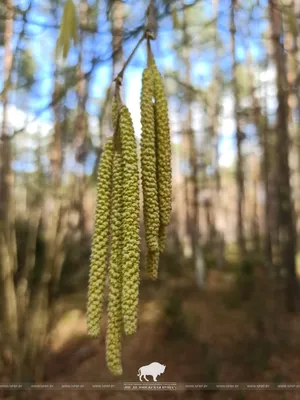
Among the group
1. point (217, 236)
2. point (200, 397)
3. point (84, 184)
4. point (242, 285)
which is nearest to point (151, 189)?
point (84, 184)

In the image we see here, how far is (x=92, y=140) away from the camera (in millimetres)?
1412

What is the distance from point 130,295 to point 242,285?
186 cm

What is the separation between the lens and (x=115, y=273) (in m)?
0.43

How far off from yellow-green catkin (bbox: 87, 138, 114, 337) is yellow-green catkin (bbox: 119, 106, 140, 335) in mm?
29

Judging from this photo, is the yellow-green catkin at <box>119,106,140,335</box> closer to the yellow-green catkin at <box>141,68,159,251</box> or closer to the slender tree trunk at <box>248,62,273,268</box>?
the yellow-green catkin at <box>141,68,159,251</box>

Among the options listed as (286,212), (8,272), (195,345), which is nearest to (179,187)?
(286,212)

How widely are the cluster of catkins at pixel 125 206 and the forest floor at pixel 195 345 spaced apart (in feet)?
2.87

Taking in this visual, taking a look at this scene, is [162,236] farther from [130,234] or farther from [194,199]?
[194,199]

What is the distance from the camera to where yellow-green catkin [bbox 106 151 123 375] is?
0.43 m

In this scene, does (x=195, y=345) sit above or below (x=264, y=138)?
below

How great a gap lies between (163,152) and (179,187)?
7.71ft

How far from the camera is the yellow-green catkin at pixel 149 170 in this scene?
1.42ft

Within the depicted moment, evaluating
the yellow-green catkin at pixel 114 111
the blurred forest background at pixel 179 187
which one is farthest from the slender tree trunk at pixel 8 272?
the yellow-green catkin at pixel 114 111

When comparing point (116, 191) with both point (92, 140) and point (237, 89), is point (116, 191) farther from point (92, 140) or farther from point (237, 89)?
point (237, 89)
